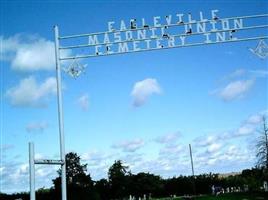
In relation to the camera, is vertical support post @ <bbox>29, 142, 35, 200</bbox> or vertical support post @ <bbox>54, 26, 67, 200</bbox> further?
vertical support post @ <bbox>54, 26, 67, 200</bbox>

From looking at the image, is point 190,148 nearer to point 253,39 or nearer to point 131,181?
point 131,181

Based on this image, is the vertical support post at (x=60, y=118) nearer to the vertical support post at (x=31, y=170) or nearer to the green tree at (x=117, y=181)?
the vertical support post at (x=31, y=170)

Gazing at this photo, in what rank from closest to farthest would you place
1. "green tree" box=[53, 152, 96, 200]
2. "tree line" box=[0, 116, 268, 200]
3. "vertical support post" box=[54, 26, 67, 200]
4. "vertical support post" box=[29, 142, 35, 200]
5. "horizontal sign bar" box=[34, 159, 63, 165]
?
1. "vertical support post" box=[29, 142, 35, 200]
2. "horizontal sign bar" box=[34, 159, 63, 165]
3. "vertical support post" box=[54, 26, 67, 200]
4. "green tree" box=[53, 152, 96, 200]
5. "tree line" box=[0, 116, 268, 200]

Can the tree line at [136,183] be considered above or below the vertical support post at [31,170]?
above

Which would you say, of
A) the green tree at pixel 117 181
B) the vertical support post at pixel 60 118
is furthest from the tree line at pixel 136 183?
the vertical support post at pixel 60 118

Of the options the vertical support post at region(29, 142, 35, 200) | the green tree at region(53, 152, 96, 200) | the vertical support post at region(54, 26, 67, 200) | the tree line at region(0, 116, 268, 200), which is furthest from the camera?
the tree line at region(0, 116, 268, 200)

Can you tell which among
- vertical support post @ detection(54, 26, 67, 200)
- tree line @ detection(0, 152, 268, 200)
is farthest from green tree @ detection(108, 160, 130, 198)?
vertical support post @ detection(54, 26, 67, 200)

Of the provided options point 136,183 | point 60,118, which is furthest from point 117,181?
point 60,118

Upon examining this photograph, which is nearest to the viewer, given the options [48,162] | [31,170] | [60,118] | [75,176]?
[31,170]

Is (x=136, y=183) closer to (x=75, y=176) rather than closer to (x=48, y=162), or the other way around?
(x=75, y=176)

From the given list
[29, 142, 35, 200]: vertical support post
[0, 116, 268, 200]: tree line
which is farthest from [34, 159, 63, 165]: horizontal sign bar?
[0, 116, 268, 200]: tree line

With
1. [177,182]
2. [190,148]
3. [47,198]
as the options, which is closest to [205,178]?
[177,182]

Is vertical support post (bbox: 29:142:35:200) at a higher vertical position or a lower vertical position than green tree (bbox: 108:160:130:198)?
lower

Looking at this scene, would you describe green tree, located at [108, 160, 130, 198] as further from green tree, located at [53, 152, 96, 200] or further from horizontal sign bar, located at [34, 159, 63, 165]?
horizontal sign bar, located at [34, 159, 63, 165]
